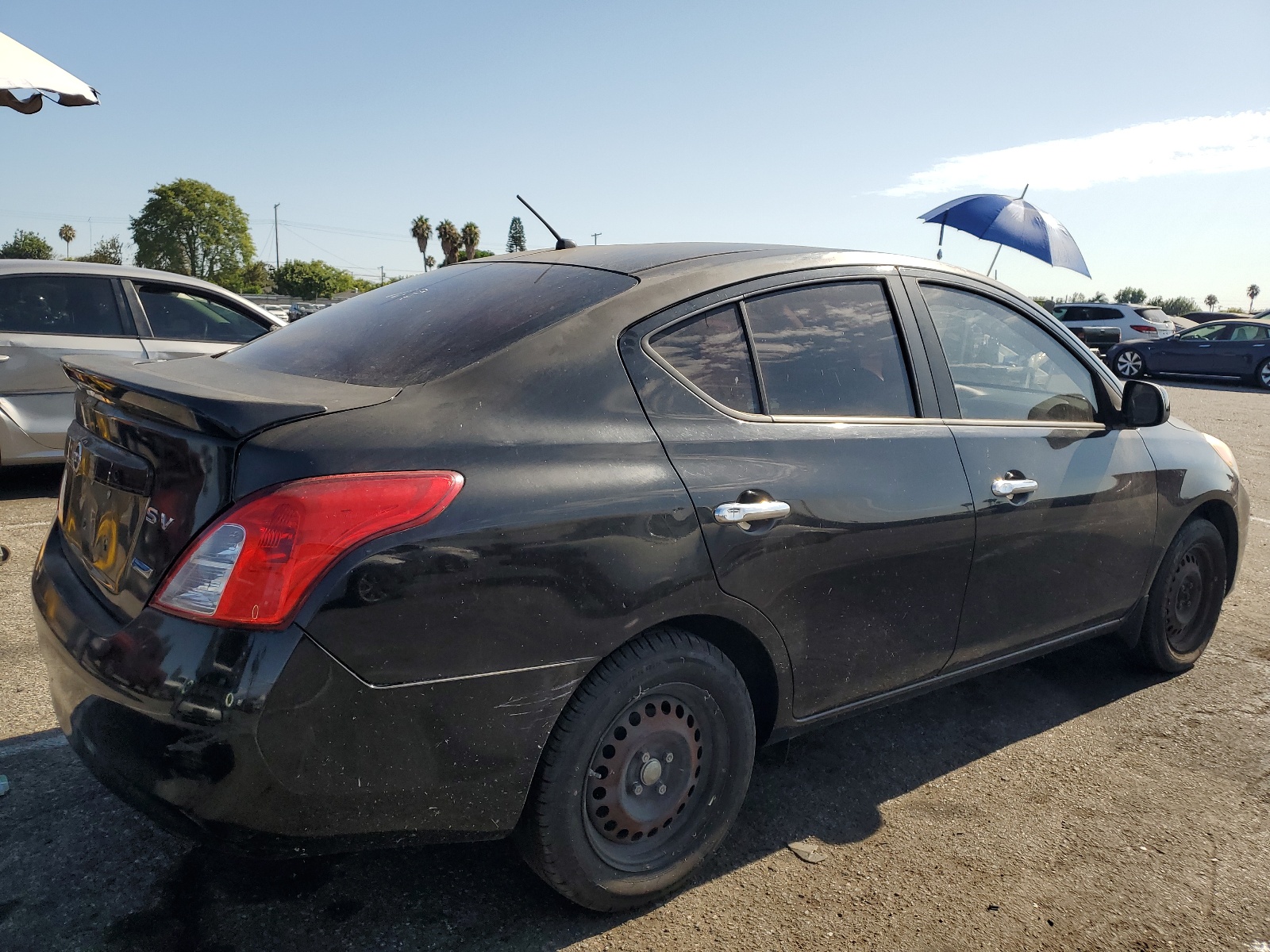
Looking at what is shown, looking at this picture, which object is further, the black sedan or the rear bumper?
the black sedan

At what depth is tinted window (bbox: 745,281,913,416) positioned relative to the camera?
258 centimetres

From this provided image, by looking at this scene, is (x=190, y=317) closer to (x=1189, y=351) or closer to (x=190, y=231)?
(x=1189, y=351)

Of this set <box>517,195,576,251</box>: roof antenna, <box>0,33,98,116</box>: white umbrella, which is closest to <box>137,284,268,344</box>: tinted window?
<box>0,33,98,116</box>: white umbrella

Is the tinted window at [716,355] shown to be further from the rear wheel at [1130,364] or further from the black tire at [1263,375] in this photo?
the rear wheel at [1130,364]

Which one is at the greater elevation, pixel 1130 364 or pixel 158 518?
pixel 158 518

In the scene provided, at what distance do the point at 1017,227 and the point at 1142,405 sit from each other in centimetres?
819

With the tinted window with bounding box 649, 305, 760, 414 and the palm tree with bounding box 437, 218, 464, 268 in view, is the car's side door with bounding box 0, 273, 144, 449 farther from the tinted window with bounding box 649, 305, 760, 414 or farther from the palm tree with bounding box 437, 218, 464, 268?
the palm tree with bounding box 437, 218, 464, 268

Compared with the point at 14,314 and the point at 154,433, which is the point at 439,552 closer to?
the point at 154,433

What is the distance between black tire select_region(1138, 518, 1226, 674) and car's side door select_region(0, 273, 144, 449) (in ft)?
19.9

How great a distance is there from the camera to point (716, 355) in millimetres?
2473

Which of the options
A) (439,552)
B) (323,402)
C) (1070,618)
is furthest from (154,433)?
(1070,618)

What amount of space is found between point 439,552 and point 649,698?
0.66 metres

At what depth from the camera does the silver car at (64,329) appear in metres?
6.03

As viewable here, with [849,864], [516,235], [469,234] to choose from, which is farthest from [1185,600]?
[516,235]
